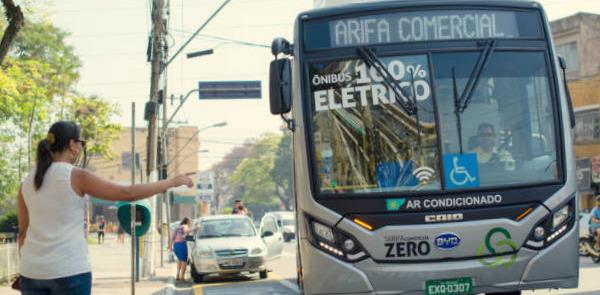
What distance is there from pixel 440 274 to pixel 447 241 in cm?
30

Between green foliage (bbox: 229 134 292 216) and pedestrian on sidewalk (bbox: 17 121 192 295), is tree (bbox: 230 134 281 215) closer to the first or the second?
green foliage (bbox: 229 134 292 216)

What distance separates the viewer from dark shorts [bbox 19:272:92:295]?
4.77 metres

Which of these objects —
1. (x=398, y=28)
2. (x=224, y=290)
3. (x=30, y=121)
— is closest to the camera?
(x=398, y=28)

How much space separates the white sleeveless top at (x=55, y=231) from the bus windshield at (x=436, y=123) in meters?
3.51

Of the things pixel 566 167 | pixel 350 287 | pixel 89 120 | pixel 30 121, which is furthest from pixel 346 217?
pixel 89 120

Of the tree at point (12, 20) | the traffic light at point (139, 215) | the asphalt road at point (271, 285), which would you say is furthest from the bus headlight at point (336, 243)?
the tree at point (12, 20)

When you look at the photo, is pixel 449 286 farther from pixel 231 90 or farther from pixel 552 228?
pixel 231 90

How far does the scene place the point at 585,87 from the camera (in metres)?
38.5

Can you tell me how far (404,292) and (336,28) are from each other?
2602 millimetres

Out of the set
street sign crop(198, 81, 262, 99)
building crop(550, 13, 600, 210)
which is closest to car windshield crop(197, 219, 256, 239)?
street sign crop(198, 81, 262, 99)

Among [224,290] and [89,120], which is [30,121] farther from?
[224,290]

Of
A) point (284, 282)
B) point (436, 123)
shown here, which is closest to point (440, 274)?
point (436, 123)

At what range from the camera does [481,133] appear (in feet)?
26.4

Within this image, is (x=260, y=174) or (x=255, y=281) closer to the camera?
(x=255, y=281)
